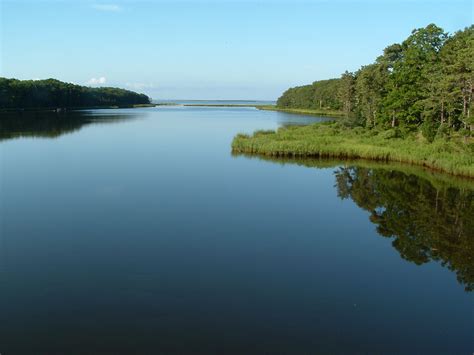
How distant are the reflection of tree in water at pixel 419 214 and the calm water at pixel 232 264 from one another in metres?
0.10

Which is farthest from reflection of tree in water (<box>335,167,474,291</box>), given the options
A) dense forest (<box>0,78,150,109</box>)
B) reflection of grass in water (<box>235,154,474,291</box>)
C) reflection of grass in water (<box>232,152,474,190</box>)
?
dense forest (<box>0,78,150,109</box>)

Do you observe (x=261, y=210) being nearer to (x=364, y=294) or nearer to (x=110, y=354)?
(x=364, y=294)

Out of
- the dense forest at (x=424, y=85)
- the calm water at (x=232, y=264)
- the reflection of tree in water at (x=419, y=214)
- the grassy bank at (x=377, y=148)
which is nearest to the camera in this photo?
the calm water at (x=232, y=264)

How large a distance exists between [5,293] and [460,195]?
2483 cm

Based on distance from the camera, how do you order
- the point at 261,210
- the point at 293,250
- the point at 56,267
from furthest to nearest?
1. the point at 261,210
2. the point at 293,250
3. the point at 56,267

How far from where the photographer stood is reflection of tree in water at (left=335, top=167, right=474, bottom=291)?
17.5 m

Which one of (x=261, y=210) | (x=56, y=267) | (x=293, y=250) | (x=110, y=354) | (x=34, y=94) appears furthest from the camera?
(x=34, y=94)

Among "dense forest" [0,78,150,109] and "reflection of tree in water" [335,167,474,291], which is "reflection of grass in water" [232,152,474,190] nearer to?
"reflection of tree in water" [335,167,474,291]

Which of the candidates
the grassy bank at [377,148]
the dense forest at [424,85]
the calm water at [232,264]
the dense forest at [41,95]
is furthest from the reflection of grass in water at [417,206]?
the dense forest at [41,95]

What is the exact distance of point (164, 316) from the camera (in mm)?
12078

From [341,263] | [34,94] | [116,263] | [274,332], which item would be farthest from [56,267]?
Answer: [34,94]

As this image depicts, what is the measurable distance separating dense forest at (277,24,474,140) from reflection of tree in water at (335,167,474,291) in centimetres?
1014

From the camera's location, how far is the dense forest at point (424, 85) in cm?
4069

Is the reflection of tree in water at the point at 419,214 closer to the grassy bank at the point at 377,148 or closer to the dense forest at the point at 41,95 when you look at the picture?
the grassy bank at the point at 377,148
